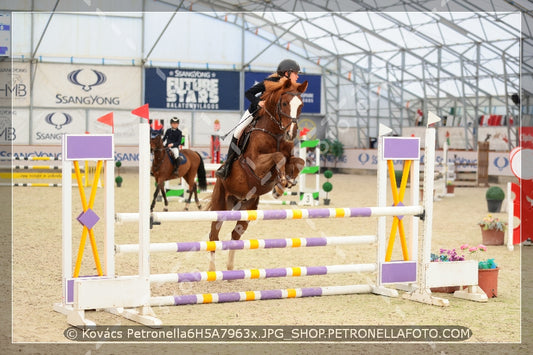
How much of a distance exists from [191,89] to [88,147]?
74.5 ft

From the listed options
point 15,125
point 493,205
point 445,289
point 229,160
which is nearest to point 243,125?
point 229,160

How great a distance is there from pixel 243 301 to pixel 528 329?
1.98 metres

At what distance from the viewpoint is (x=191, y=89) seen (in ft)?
87.9

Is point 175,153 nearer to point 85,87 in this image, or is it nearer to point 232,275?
point 232,275

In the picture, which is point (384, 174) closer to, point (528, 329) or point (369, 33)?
point (528, 329)

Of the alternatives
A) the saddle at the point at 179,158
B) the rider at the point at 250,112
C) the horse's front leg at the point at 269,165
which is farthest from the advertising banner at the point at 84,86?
the horse's front leg at the point at 269,165

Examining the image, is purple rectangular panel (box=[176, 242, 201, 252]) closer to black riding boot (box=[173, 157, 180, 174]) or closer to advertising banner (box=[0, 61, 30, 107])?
black riding boot (box=[173, 157, 180, 174])

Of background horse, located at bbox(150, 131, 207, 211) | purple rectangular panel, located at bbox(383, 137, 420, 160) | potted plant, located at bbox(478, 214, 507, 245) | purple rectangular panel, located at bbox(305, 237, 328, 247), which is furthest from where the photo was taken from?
background horse, located at bbox(150, 131, 207, 211)

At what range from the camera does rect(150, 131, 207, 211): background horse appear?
11812mm

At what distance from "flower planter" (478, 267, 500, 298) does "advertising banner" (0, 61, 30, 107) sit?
75.1 feet

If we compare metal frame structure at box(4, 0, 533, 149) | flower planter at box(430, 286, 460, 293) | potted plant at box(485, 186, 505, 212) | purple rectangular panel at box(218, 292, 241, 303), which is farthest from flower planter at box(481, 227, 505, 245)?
metal frame structure at box(4, 0, 533, 149)

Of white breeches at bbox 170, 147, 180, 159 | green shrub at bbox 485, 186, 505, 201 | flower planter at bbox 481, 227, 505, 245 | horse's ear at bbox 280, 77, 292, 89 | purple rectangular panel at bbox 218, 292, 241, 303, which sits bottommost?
purple rectangular panel at bbox 218, 292, 241, 303

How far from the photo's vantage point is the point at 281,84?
516cm

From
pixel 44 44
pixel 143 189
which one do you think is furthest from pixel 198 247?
pixel 44 44
